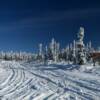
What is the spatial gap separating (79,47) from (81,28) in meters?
4.10

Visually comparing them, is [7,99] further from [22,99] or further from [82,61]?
[82,61]

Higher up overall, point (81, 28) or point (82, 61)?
point (81, 28)

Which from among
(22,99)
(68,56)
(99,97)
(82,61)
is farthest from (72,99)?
(68,56)

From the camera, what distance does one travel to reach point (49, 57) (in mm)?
111312

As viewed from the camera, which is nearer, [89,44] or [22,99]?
[22,99]

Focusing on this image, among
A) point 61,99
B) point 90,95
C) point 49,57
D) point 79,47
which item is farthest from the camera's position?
point 49,57

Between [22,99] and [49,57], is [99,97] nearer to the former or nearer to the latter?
[22,99]

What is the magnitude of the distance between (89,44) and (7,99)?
11479 centimetres

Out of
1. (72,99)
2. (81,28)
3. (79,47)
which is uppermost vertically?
(81,28)

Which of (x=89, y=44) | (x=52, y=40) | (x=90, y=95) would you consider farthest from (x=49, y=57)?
(x=90, y=95)

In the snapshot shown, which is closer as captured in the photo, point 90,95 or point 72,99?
point 72,99

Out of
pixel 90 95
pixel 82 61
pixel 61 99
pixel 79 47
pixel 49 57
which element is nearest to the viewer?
pixel 61 99

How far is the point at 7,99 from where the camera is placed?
13484 mm

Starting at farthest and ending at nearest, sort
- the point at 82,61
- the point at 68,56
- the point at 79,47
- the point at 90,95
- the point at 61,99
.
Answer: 1. the point at 68,56
2. the point at 79,47
3. the point at 82,61
4. the point at 90,95
5. the point at 61,99
